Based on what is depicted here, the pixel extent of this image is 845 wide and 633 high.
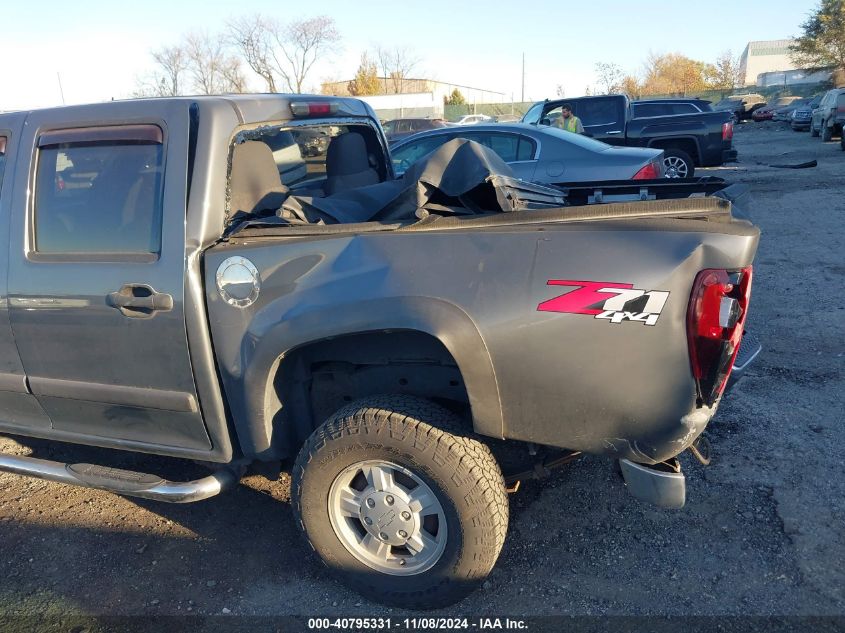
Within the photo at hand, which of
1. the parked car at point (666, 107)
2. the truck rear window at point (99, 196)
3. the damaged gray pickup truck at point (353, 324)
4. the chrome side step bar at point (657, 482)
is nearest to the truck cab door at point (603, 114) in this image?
the parked car at point (666, 107)

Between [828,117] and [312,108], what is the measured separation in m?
25.1

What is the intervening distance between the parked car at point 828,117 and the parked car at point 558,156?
19.0 metres

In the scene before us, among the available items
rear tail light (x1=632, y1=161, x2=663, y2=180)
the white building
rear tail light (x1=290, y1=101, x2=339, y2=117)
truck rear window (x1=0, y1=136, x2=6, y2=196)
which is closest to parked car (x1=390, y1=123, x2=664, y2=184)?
rear tail light (x1=632, y1=161, x2=663, y2=180)

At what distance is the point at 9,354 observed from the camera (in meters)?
3.20

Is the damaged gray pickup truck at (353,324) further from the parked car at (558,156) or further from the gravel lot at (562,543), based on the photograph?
the parked car at (558,156)

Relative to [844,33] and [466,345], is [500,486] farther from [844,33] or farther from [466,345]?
[844,33]

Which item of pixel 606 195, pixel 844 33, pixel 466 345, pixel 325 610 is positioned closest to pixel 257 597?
pixel 325 610

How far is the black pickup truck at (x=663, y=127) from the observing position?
45.3ft

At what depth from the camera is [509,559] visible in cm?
306

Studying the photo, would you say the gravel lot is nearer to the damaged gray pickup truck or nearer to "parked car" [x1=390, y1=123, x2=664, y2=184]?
the damaged gray pickup truck

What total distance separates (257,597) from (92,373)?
47.3 inches

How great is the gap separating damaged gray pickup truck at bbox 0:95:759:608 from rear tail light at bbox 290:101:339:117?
3 cm

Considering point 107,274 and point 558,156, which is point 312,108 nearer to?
point 107,274

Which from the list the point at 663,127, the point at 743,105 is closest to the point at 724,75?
the point at 743,105
